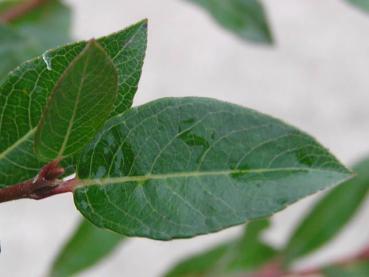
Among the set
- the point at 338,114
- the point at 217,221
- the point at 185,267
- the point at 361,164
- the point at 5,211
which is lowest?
the point at 5,211

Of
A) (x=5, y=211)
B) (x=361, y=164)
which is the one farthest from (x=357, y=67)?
(x=361, y=164)

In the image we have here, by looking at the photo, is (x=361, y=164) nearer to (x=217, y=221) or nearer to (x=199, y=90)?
(x=217, y=221)

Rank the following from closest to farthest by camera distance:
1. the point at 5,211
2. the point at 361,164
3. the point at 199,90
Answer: the point at 361,164
the point at 5,211
the point at 199,90

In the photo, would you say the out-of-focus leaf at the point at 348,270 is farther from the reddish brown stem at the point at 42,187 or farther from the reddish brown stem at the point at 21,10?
the reddish brown stem at the point at 42,187

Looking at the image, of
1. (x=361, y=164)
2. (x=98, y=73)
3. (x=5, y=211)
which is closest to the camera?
(x=98, y=73)

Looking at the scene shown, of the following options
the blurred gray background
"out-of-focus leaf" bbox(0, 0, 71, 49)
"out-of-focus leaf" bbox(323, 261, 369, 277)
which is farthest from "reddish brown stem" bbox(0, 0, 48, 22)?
the blurred gray background

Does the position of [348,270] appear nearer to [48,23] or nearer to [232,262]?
[232,262]

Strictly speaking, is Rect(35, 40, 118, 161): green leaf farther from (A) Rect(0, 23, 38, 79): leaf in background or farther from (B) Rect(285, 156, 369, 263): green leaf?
(B) Rect(285, 156, 369, 263): green leaf

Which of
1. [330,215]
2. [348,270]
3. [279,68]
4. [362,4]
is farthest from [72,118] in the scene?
[279,68]
